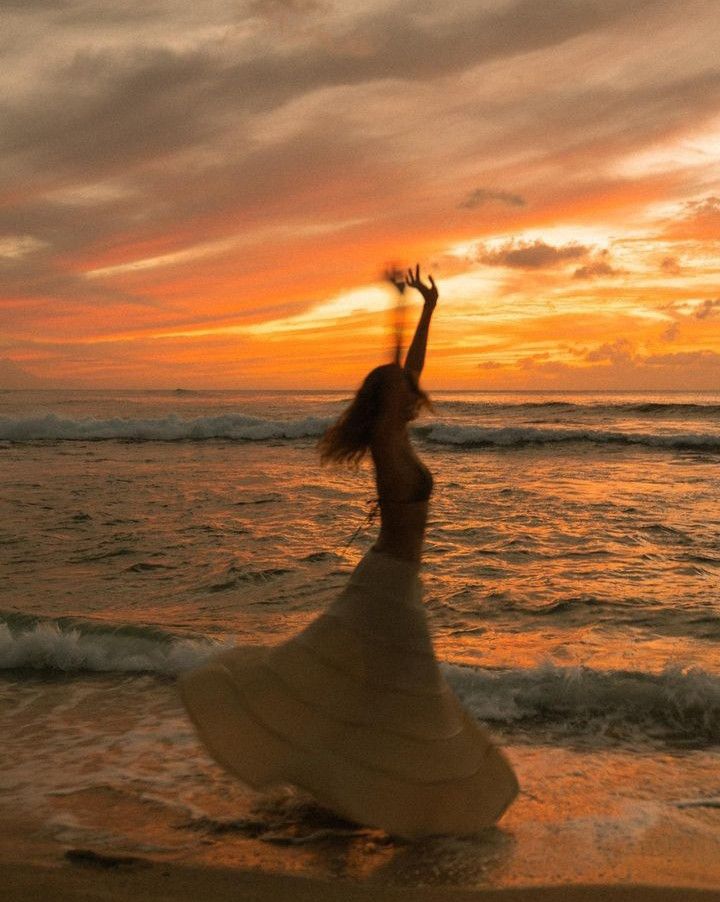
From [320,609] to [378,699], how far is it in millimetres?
4883

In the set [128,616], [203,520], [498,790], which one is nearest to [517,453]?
[203,520]

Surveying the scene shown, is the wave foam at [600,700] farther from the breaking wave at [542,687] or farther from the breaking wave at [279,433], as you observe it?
the breaking wave at [279,433]

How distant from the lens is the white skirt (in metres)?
4.27

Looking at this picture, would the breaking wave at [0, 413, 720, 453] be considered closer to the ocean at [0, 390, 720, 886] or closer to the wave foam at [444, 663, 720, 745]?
the ocean at [0, 390, 720, 886]

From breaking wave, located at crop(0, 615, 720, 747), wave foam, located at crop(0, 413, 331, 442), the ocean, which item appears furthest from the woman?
wave foam, located at crop(0, 413, 331, 442)

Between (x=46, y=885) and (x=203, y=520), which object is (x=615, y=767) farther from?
(x=203, y=520)

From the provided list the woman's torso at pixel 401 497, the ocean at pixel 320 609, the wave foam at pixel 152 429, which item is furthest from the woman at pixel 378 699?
the wave foam at pixel 152 429

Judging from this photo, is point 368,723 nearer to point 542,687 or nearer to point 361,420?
point 361,420

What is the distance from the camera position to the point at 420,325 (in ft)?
15.4

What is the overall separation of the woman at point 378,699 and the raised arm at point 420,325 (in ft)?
0.23

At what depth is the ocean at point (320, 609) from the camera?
4445 mm

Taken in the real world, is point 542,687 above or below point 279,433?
below

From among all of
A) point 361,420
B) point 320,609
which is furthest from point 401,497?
point 320,609

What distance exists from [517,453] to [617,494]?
37.0 feet
